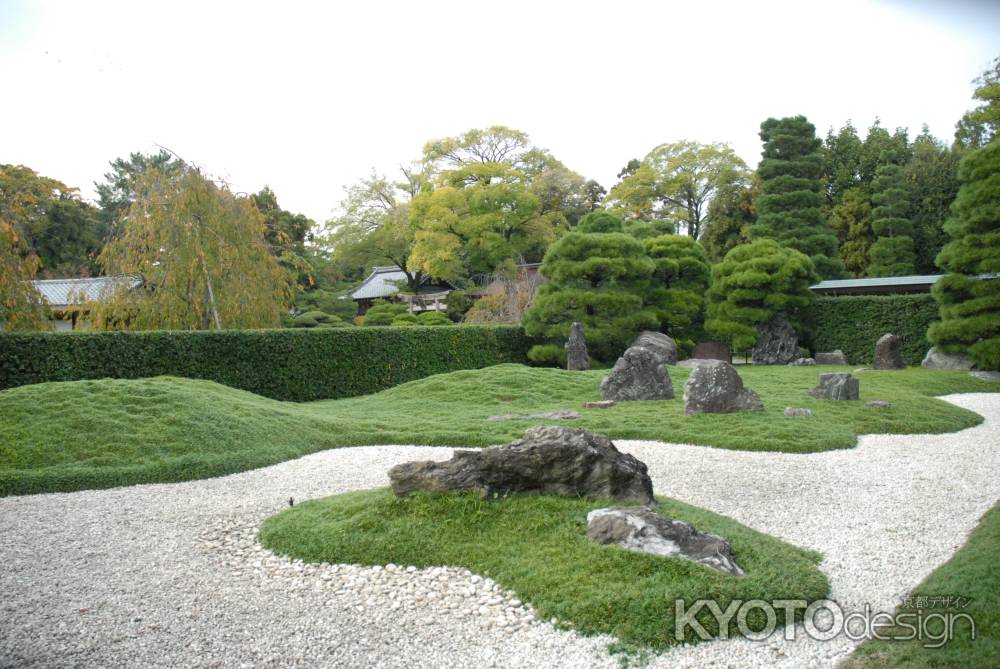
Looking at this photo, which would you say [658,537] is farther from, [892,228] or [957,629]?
[892,228]

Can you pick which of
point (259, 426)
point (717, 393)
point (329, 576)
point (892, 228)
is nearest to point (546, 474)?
point (329, 576)

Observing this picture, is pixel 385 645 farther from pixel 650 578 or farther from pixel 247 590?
pixel 650 578

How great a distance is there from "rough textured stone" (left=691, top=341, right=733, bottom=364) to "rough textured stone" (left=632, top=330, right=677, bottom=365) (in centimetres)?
425

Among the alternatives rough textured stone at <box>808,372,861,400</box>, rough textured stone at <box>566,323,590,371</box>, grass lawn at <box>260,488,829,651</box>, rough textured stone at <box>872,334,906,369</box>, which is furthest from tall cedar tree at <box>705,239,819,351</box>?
grass lawn at <box>260,488,829,651</box>

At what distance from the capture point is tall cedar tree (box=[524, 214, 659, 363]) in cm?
1998

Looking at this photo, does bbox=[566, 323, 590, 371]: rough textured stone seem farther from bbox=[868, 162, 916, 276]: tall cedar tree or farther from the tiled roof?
bbox=[868, 162, 916, 276]: tall cedar tree

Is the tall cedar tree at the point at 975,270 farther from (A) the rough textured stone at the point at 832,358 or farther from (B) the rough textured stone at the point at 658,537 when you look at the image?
(B) the rough textured stone at the point at 658,537

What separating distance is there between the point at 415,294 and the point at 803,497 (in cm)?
2869

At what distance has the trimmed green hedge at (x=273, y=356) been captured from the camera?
Result: 11.9m

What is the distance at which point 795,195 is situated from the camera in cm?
2864

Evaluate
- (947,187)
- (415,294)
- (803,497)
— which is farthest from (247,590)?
(947,187)

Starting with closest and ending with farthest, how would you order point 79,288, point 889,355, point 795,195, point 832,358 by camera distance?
1. point 889,355
2. point 832,358
3. point 79,288
4. point 795,195

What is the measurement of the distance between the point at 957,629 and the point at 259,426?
8.49 m

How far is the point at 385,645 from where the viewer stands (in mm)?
3619
